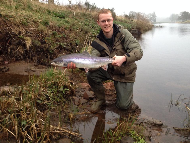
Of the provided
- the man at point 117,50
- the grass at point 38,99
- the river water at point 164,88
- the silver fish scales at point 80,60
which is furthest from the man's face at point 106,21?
the river water at point 164,88

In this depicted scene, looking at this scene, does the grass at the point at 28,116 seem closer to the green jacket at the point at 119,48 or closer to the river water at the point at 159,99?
the river water at the point at 159,99

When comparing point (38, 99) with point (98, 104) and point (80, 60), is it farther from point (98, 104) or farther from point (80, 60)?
point (98, 104)

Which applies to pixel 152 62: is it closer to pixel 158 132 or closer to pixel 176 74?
pixel 176 74

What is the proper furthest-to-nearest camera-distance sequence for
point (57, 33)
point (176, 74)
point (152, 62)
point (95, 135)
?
point (152, 62)
point (57, 33)
point (176, 74)
point (95, 135)

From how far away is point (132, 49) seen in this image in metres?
4.14

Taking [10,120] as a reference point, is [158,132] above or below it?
below

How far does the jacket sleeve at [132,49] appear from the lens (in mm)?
3935

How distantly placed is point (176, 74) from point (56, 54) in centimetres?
524

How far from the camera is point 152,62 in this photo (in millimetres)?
9914

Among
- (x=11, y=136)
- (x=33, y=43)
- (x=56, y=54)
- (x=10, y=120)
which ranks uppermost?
(x=33, y=43)

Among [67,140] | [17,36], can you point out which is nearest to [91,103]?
[67,140]

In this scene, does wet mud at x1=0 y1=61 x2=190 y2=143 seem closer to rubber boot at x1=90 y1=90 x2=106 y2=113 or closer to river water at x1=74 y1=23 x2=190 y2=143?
river water at x1=74 y1=23 x2=190 y2=143

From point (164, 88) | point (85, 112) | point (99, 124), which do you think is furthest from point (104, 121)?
point (164, 88)

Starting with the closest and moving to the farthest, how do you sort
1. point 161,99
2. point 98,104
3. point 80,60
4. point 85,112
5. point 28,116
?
point 28,116 < point 80,60 < point 85,112 < point 98,104 < point 161,99
